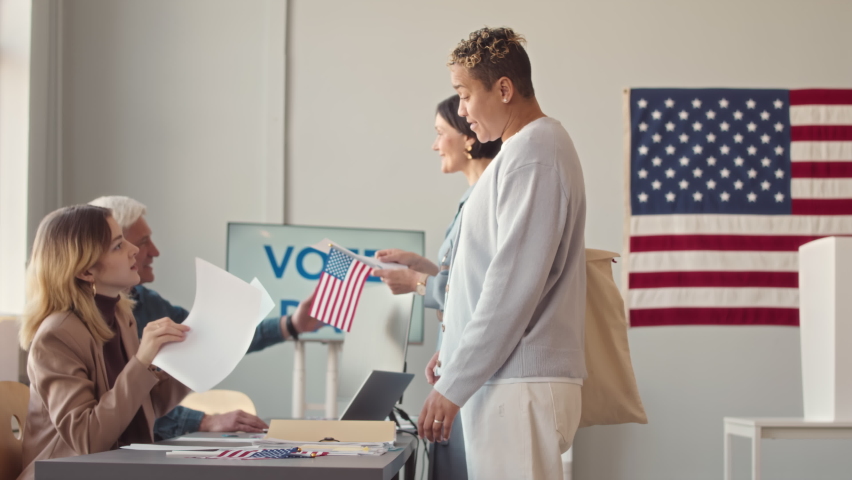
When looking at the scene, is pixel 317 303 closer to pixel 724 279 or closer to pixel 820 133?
pixel 724 279

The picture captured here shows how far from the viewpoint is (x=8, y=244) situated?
374 centimetres

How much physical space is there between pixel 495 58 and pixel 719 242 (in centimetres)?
310

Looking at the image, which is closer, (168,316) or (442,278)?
(442,278)

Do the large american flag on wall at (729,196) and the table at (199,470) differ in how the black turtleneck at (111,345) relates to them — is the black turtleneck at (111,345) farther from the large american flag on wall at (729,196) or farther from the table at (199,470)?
the large american flag on wall at (729,196)

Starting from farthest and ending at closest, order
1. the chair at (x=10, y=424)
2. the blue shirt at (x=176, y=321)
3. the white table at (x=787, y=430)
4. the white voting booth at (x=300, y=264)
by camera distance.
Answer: the white voting booth at (x=300, y=264)
the white table at (x=787, y=430)
the blue shirt at (x=176, y=321)
the chair at (x=10, y=424)

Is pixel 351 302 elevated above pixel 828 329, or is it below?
above

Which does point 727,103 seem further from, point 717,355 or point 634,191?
point 717,355

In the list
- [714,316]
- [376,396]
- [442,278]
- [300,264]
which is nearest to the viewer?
[376,396]

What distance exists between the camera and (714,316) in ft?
14.1

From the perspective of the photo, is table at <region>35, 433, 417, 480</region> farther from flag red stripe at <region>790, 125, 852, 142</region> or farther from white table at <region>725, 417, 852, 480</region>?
flag red stripe at <region>790, 125, 852, 142</region>

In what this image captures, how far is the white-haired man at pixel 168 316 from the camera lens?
213cm

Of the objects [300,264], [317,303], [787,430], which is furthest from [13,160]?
[787,430]

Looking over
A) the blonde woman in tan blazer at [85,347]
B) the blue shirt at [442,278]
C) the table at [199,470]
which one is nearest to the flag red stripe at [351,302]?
the blue shirt at [442,278]

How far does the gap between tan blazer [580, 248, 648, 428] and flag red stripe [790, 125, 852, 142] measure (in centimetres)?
319
